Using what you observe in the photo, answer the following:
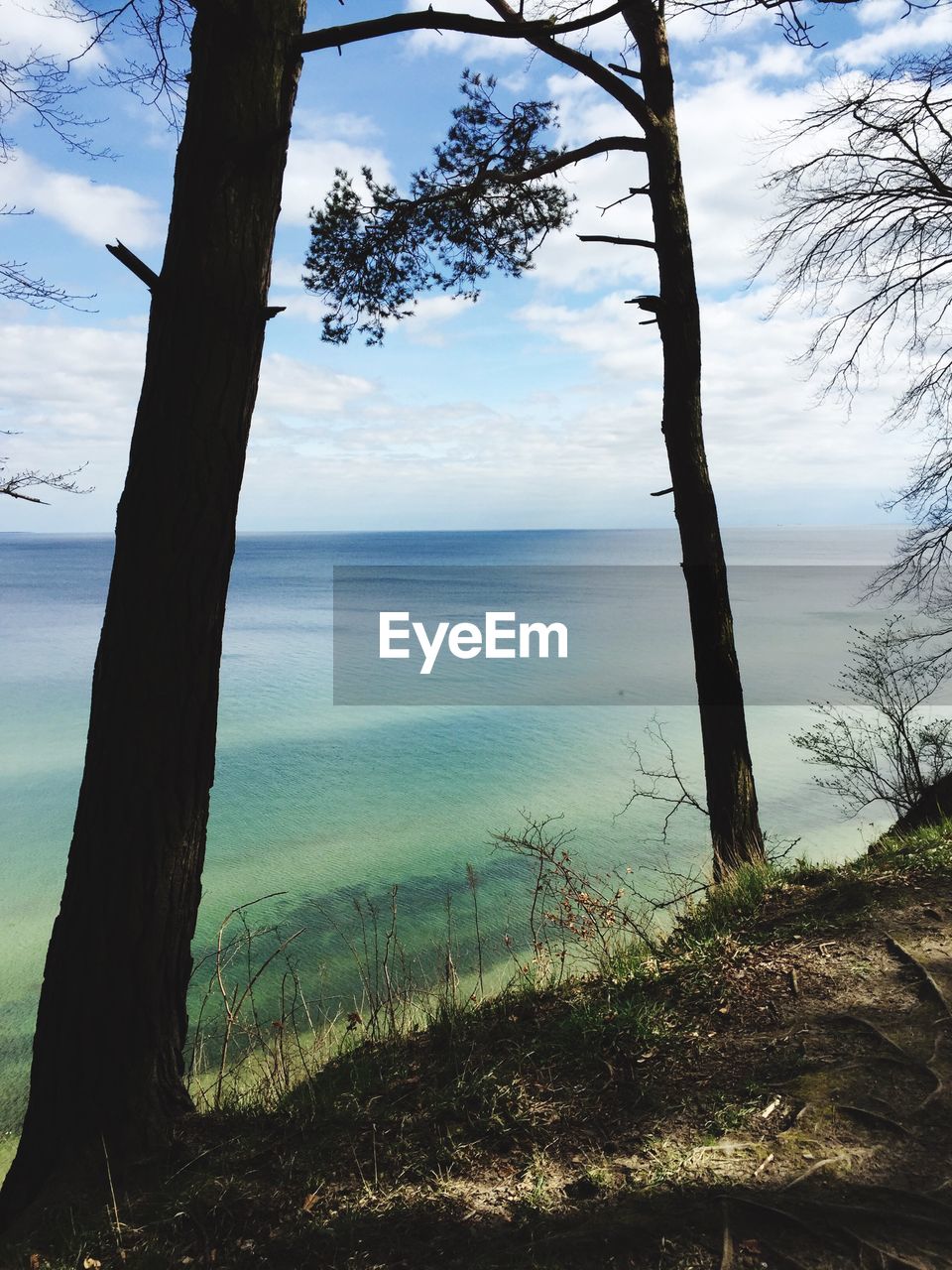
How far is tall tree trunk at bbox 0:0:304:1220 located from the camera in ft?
9.82

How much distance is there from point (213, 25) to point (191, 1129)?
3998 mm

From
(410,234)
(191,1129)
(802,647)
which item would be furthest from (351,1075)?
(802,647)

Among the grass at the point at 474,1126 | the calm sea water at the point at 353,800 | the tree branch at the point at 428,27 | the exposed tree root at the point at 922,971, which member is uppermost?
the tree branch at the point at 428,27

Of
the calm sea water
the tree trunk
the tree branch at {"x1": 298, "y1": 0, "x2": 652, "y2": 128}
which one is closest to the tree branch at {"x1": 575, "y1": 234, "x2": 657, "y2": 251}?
the tree trunk

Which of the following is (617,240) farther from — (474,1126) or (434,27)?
(474,1126)

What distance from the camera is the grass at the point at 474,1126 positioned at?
2.40m

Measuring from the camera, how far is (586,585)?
189 feet

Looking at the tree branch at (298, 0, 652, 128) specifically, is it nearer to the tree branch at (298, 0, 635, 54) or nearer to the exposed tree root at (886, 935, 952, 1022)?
the tree branch at (298, 0, 635, 54)

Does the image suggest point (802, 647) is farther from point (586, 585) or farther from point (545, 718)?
point (586, 585)

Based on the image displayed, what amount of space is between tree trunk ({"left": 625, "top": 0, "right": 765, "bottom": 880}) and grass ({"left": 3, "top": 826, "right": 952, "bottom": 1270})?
6.15ft

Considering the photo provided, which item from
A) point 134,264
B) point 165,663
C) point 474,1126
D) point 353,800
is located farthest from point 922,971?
point 353,800

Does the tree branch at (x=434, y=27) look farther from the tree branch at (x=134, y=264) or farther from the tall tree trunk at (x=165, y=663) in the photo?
the tree branch at (x=134, y=264)

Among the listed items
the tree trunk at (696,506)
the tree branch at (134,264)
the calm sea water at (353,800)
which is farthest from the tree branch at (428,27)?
the calm sea water at (353,800)

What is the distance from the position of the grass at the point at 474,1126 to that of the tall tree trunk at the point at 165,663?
1.15 feet
